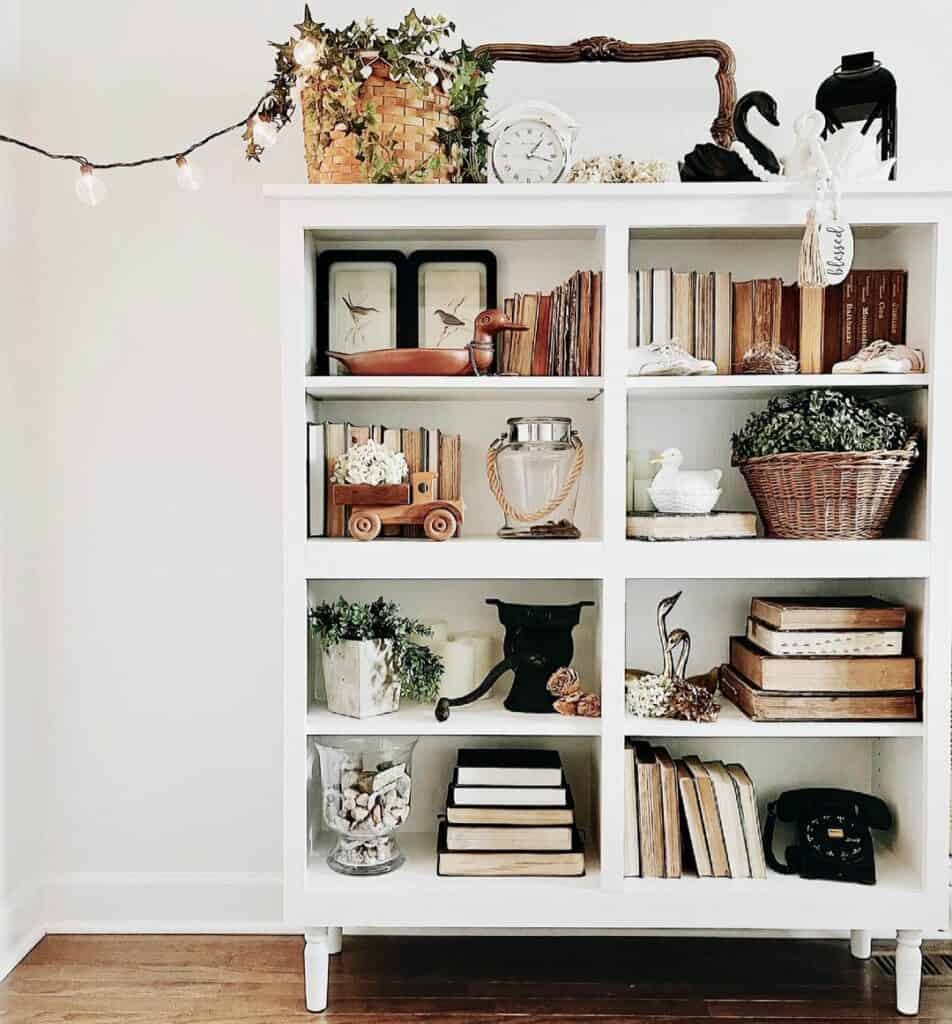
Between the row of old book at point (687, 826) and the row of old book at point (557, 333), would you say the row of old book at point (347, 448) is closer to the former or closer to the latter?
the row of old book at point (557, 333)

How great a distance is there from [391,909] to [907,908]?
1076mm

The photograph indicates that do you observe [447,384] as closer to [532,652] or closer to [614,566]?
[614,566]

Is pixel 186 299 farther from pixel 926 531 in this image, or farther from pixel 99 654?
pixel 926 531

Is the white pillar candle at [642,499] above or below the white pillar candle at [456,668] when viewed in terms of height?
above

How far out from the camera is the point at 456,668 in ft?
8.24

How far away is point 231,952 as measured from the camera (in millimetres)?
2615

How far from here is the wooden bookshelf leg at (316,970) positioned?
7.60 feet

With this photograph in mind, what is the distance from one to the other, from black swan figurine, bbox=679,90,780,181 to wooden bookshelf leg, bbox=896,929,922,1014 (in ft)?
5.33

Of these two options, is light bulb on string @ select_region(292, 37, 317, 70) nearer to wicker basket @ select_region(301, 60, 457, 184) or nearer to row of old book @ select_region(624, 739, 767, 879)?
wicker basket @ select_region(301, 60, 457, 184)

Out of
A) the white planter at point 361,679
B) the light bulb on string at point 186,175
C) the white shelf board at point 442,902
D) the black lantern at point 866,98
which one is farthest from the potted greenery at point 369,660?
the black lantern at point 866,98

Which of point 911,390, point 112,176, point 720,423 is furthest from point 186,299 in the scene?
point 911,390

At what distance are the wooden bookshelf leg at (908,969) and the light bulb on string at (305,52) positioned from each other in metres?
2.16

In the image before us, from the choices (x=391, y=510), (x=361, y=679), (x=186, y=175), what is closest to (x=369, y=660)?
(x=361, y=679)

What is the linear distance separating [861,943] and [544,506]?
1264 mm
